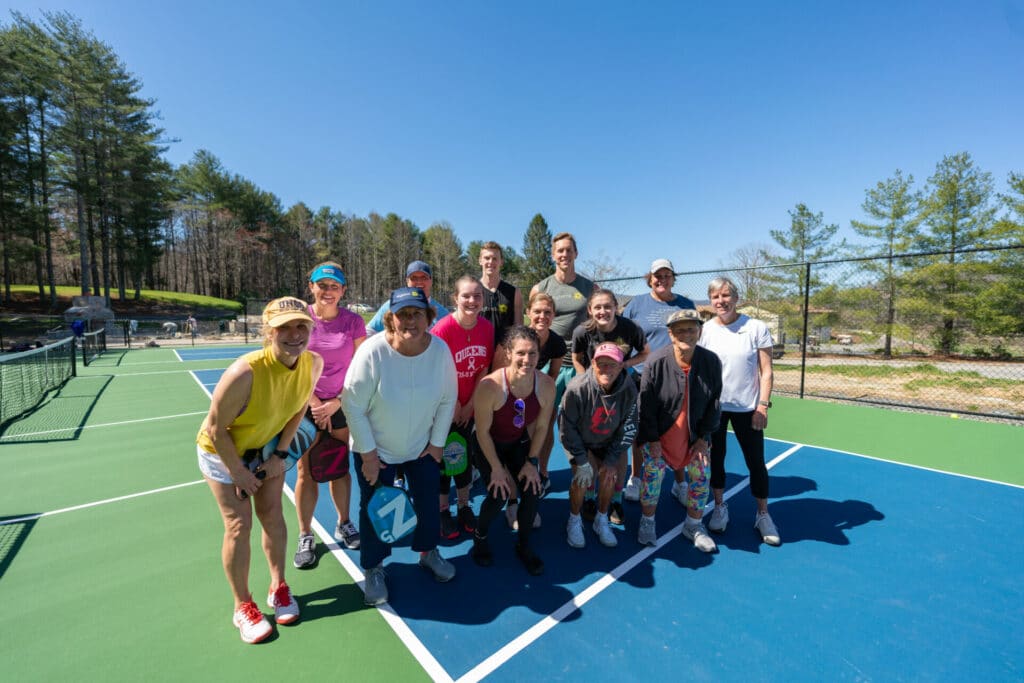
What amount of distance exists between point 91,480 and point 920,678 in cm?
696

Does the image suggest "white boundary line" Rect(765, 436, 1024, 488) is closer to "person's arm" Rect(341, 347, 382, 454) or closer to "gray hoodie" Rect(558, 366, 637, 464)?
"gray hoodie" Rect(558, 366, 637, 464)

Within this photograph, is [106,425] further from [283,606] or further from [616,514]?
[616,514]

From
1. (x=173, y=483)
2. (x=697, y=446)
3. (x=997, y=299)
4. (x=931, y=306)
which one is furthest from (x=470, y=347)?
(x=931, y=306)

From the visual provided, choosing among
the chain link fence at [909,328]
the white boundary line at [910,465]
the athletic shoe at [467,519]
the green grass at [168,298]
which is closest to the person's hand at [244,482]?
the athletic shoe at [467,519]

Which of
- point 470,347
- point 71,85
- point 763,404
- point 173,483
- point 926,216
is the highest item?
point 71,85

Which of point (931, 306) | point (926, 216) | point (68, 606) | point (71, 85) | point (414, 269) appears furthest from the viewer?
point (71, 85)

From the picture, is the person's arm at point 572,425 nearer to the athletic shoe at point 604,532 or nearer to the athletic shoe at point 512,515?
the athletic shoe at point 604,532

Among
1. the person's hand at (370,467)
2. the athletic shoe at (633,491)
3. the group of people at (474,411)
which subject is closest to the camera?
the group of people at (474,411)

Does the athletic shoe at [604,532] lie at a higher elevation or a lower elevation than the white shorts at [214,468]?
lower

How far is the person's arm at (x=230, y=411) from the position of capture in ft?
6.58

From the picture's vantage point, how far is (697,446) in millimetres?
3199

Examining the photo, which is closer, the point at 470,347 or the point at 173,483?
the point at 470,347

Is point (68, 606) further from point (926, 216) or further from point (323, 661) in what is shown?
point (926, 216)

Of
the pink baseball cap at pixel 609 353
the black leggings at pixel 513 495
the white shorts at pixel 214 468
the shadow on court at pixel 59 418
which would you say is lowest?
the shadow on court at pixel 59 418
